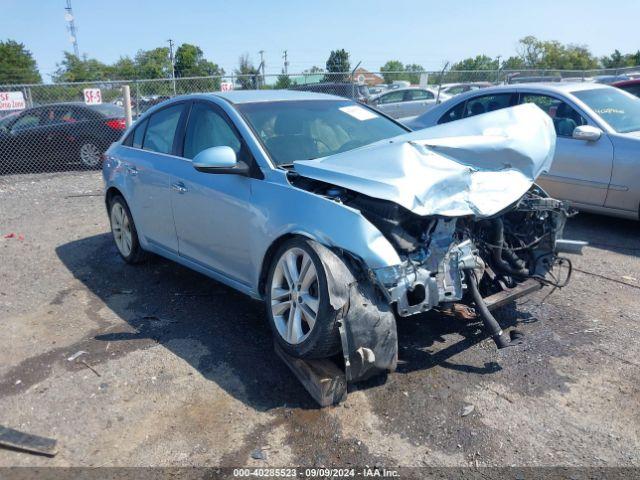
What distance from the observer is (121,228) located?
19.3 ft

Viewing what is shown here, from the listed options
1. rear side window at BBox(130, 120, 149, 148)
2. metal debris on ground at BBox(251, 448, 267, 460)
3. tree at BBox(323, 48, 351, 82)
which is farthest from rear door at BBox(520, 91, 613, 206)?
tree at BBox(323, 48, 351, 82)

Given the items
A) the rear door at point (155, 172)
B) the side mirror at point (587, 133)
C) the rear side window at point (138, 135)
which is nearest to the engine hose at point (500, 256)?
the rear door at point (155, 172)

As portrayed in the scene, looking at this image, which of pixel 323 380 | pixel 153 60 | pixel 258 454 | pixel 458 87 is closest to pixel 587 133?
pixel 323 380

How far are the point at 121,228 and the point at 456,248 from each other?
12.6ft

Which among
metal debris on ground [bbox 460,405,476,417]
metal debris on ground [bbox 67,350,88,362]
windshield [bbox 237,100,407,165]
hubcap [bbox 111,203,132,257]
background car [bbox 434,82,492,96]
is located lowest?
metal debris on ground [bbox 67,350,88,362]

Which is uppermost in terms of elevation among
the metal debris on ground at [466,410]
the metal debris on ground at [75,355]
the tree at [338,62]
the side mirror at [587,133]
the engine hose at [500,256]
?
the tree at [338,62]

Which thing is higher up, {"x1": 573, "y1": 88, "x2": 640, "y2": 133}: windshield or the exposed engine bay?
{"x1": 573, "y1": 88, "x2": 640, "y2": 133}: windshield

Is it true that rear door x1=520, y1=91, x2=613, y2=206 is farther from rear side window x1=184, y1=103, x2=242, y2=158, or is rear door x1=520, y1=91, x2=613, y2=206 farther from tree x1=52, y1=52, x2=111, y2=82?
tree x1=52, y1=52, x2=111, y2=82

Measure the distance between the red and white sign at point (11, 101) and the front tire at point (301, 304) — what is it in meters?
10.2

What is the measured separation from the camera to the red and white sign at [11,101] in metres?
11.3

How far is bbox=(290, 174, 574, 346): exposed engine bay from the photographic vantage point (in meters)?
3.27

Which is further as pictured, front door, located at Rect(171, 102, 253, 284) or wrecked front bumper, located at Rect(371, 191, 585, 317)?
front door, located at Rect(171, 102, 253, 284)

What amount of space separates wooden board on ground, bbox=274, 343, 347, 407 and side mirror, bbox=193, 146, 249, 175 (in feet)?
4.52

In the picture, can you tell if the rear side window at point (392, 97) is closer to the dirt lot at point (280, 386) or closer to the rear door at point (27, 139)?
the rear door at point (27, 139)
